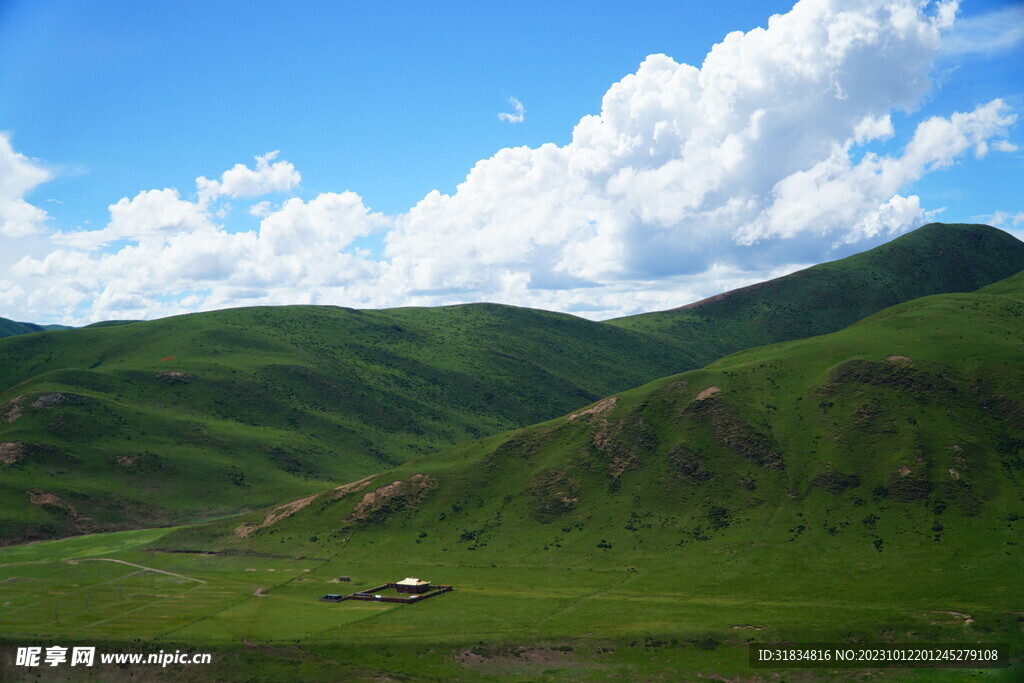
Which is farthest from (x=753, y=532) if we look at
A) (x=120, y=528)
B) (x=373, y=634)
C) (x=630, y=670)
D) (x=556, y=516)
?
(x=120, y=528)

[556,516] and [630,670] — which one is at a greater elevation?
[556,516]

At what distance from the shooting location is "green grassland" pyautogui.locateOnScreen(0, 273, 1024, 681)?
8869 cm

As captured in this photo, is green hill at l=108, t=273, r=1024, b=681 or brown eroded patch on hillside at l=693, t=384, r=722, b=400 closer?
green hill at l=108, t=273, r=1024, b=681

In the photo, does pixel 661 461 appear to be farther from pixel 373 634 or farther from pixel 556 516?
pixel 373 634

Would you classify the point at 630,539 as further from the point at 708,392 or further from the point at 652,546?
the point at 708,392

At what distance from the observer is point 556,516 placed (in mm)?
135000

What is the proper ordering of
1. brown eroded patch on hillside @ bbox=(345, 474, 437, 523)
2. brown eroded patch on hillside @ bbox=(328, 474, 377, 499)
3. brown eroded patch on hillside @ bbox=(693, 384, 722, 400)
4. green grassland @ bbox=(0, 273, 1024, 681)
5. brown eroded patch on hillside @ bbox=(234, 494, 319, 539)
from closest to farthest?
green grassland @ bbox=(0, 273, 1024, 681), brown eroded patch on hillside @ bbox=(345, 474, 437, 523), brown eroded patch on hillside @ bbox=(234, 494, 319, 539), brown eroded patch on hillside @ bbox=(693, 384, 722, 400), brown eroded patch on hillside @ bbox=(328, 474, 377, 499)

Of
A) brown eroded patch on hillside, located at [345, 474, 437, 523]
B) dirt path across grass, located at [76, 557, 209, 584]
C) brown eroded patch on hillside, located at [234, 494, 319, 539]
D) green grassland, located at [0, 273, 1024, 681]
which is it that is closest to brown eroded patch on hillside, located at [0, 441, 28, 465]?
green grassland, located at [0, 273, 1024, 681]

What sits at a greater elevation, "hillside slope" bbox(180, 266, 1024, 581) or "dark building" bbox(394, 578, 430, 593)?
"hillside slope" bbox(180, 266, 1024, 581)

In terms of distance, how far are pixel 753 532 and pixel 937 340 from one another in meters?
62.2

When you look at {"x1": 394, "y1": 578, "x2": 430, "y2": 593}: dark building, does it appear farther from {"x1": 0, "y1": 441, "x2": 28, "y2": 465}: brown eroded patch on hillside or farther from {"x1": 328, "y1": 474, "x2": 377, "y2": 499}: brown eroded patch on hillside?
{"x1": 0, "y1": 441, "x2": 28, "y2": 465}: brown eroded patch on hillside

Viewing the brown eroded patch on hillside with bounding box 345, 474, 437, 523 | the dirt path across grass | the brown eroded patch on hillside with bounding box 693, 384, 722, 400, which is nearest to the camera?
the dirt path across grass

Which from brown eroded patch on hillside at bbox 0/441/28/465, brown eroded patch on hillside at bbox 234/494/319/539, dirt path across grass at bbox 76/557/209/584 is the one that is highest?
brown eroded patch on hillside at bbox 0/441/28/465

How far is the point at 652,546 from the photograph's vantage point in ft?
401
